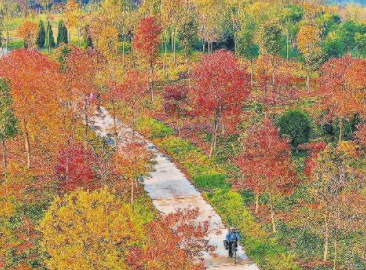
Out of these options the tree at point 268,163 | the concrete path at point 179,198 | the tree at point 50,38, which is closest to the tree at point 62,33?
the tree at point 50,38

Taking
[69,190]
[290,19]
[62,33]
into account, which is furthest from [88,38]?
[69,190]

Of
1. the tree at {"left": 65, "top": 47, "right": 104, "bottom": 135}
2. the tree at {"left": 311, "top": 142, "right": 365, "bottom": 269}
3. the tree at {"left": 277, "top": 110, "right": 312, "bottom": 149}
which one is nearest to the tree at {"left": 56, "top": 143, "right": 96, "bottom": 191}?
the tree at {"left": 65, "top": 47, "right": 104, "bottom": 135}

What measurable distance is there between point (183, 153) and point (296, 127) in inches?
421

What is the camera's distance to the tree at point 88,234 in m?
31.5

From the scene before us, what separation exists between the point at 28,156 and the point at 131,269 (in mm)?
23434

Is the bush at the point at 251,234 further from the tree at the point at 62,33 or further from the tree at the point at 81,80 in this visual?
the tree at the point at 62,33

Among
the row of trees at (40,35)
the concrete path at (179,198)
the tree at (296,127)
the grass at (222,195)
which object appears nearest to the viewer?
the concrete path at (179,198)

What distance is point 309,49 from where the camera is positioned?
74750 mm

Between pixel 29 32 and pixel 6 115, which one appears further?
pixel 29 32

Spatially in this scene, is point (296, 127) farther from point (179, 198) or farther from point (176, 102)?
point (179, 198)

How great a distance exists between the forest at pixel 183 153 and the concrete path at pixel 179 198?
0.70 m

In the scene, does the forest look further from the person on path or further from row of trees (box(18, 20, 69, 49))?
row of trees (box(18, 20, 69, 49))

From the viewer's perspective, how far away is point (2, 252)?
123 feet

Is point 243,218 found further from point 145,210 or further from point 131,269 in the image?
point 131,269
